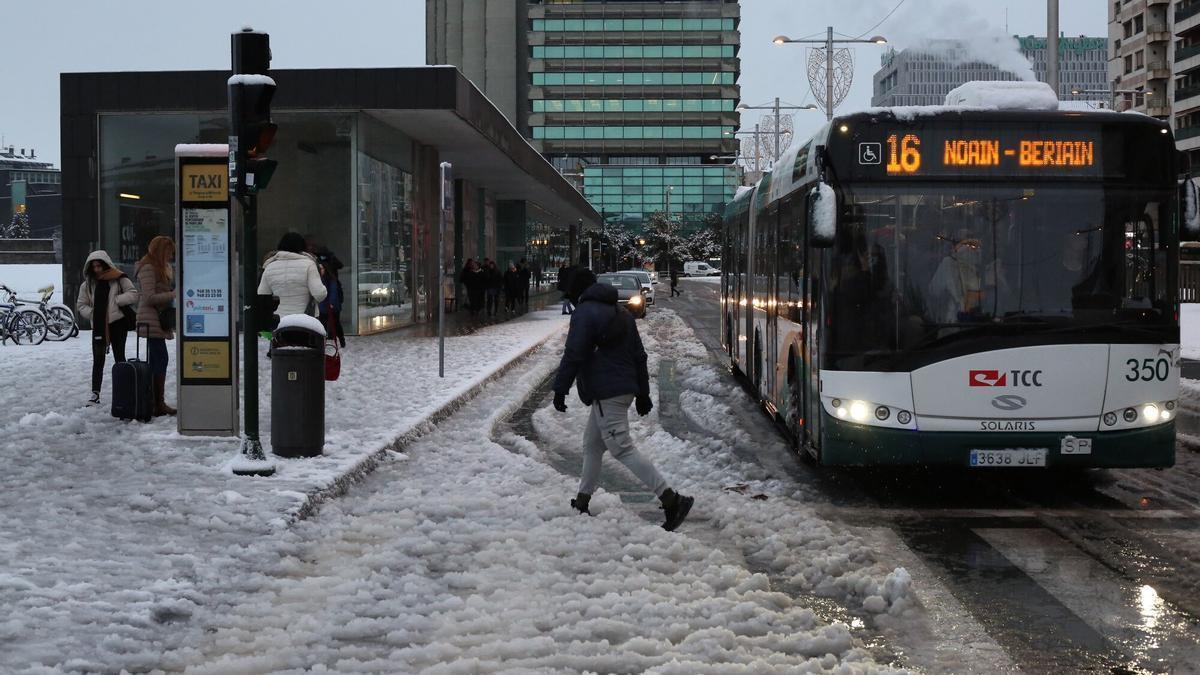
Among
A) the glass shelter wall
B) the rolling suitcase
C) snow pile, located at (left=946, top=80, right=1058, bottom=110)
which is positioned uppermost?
the glass shelter wall

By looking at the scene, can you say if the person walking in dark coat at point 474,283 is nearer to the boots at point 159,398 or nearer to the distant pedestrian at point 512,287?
the distant pedestrian at point 512,287

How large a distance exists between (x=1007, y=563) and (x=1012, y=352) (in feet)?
6.67

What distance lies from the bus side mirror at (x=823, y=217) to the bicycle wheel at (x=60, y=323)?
20216 mm

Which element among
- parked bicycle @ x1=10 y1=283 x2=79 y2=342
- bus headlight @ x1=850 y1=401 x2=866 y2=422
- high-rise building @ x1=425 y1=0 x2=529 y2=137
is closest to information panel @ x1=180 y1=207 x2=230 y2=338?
bus headlight @ x1=850 y1=401 x2=866 y2=422

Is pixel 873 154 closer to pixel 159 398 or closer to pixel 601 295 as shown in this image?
pixel 601 295

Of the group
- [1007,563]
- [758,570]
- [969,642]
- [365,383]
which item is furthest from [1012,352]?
[365,383]

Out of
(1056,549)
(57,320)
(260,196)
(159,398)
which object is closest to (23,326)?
(57,320)

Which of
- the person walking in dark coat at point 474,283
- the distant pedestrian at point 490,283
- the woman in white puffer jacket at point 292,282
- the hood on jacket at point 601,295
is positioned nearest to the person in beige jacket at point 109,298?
the woman in white puffer jacket at point 292,282

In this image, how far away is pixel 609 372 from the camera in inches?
317

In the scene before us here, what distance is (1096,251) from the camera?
884 cm

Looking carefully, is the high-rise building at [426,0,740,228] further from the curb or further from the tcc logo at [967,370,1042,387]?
the tcc logo at [967,370,1042,387]

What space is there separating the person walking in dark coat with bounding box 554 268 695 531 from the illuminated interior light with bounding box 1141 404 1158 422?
3208mm

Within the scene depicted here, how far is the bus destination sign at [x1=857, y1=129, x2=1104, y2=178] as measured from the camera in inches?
352

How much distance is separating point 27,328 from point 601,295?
1968 cm
